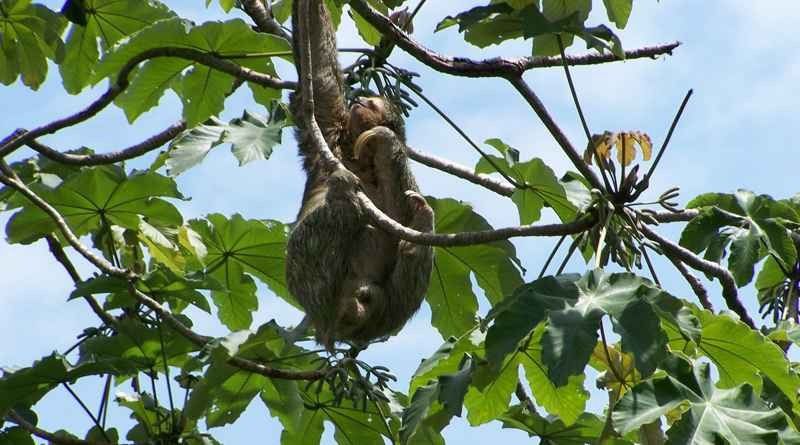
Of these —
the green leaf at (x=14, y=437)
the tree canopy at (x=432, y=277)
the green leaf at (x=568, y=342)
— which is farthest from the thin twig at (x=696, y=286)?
the green leaf at (x=14, y=437)

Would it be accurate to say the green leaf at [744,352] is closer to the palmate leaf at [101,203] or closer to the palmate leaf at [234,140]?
the palmate leaf at [234,140]

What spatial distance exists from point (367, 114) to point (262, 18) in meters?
0.89

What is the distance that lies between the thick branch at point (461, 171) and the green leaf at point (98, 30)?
1804 millimetres

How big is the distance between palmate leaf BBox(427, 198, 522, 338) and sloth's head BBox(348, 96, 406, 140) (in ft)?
2.13

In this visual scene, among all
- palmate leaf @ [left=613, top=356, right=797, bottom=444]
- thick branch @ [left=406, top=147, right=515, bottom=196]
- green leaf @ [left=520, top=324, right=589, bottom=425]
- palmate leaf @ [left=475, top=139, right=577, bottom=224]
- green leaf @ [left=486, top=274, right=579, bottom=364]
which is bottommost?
palmate leaf @ [left=613, top=356, right=797, bottom=444]

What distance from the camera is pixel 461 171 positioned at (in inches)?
289

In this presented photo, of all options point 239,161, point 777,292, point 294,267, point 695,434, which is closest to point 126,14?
point 294,267

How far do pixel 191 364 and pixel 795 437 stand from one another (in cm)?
316

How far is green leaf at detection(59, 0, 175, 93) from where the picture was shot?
25.4 ft

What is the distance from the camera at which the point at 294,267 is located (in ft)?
23.7

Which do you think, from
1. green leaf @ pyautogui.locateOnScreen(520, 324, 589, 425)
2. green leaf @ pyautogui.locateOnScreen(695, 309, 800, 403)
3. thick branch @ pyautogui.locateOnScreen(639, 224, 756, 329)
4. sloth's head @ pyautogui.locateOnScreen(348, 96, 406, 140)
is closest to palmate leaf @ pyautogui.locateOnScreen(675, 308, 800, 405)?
green leaf @ pyautogui.locateOnScreen(695, 309, 800, 403)

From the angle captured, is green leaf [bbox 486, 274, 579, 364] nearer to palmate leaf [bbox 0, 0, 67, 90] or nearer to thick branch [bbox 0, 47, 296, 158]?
thick branch [bbox 0, 47, 296, 158]

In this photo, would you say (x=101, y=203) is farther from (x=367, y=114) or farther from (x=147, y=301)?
(x=367, y=114)

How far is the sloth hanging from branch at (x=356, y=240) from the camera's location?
7.09 metres
